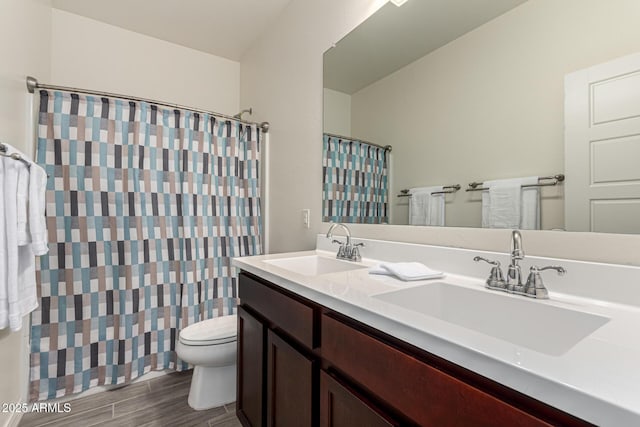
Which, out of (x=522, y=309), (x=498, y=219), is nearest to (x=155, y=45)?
(x=498, y=219)

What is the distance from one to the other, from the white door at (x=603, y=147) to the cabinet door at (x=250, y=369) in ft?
3.68

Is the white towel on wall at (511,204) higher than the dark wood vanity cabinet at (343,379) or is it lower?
higher

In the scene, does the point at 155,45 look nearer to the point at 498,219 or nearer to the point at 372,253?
the point at 372,253

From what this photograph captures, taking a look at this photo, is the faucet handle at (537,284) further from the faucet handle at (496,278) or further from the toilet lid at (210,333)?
the toilet lid at (210,333)

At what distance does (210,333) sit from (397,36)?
178 cm

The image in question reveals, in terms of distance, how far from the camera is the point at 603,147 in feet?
2.71

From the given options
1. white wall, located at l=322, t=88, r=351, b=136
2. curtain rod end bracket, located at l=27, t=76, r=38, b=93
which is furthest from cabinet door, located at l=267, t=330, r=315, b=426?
curtain rod end bracket, located at l=27, t=76, r=38, b=93

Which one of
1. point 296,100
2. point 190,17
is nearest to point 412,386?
point 296,100

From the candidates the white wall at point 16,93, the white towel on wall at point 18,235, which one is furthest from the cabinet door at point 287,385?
the white wall at point 16,93

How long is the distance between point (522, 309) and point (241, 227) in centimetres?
185

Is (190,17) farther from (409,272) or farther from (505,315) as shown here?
(505,315)

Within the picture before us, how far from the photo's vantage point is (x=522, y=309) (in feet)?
2.55

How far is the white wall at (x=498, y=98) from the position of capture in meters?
0.86

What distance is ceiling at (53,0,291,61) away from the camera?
2.11 metres
